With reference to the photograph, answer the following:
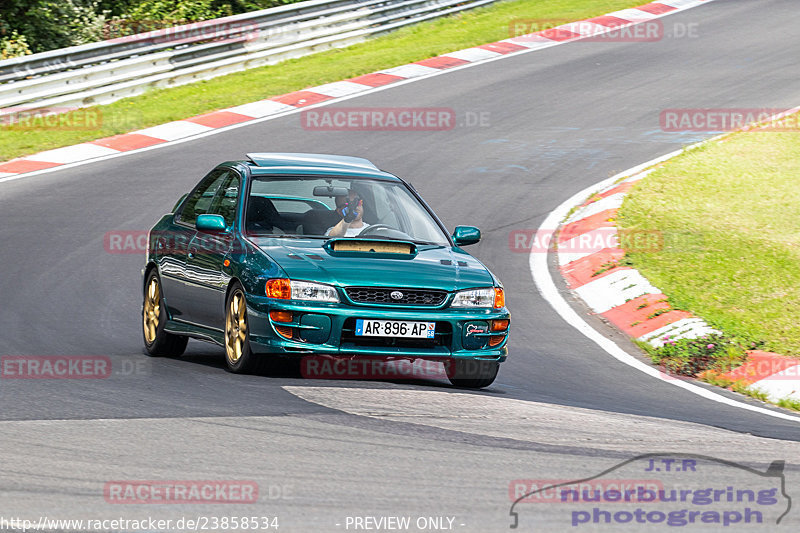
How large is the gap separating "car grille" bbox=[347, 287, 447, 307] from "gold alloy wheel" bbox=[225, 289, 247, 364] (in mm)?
764

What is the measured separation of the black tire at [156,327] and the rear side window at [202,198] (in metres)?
0.53

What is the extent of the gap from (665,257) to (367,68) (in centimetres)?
1105

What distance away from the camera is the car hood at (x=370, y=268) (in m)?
8.18

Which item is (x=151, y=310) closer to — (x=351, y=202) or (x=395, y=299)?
(x=351, y=202)

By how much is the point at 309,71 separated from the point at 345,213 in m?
13.9

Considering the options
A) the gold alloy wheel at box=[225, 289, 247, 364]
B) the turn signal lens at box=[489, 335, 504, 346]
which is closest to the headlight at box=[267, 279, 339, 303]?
the gold alloy wheel at box=[225, 289, 247, 364]

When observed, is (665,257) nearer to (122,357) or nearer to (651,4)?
(122,357)

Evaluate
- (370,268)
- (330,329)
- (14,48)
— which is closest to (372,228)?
(370,268)

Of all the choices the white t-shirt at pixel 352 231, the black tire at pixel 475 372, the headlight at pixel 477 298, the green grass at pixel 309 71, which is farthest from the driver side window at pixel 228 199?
the green grass at pixel 309 71

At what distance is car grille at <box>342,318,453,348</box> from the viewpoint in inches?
319

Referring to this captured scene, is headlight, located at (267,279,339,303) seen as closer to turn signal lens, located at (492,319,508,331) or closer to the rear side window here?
turn signal lens, located at (492,319,508,331)

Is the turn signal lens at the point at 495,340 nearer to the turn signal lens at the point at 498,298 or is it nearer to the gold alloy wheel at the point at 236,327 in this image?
the turn signal lens at the point at 498,298

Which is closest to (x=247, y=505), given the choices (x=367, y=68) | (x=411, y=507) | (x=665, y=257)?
(x=411, y=507)

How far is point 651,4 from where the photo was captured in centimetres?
2808
